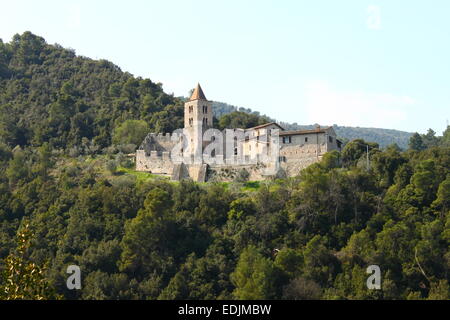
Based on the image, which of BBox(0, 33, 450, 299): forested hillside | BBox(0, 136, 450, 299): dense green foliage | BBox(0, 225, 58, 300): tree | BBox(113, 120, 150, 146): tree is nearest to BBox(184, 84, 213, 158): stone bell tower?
BBox(0, 33, 450, 299): forested hillside

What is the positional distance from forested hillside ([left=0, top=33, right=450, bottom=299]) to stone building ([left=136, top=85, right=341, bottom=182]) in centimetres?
139

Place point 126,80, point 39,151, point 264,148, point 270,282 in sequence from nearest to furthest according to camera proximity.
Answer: point 270,282, point 264,148, point 39,151, point 126,80

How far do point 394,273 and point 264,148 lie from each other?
48.9 ft

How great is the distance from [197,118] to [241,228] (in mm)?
14879

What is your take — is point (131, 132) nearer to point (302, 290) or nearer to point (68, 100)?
point (68, 100)

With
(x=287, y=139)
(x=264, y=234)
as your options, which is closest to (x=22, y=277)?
(x=264, y=234)

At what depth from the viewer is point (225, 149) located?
55406 millimetres

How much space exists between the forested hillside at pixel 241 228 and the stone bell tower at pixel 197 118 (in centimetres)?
501

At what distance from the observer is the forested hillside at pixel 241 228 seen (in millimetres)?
40844

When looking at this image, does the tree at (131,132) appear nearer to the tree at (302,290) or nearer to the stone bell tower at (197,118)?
the stone bell tower at (197,118)

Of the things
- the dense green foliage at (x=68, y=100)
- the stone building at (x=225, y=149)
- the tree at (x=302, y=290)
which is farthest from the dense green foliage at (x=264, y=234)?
the dense green foliage at (x=68, y=100)

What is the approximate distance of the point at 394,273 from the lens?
4088cm

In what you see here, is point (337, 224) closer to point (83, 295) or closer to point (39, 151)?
point (83, 295)

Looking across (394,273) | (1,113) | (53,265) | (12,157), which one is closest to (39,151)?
(12,157)
